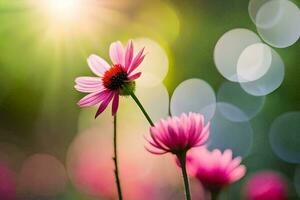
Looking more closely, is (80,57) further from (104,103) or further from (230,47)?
(104,103)

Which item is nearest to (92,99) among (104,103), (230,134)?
(104,103)

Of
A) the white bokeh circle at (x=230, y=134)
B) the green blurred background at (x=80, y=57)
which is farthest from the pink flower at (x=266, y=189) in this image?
the white bokeh circle at (x=230, y=134)

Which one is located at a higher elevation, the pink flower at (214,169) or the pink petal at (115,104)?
the pink petal at (115,104)

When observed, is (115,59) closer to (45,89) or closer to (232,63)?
(45,89)

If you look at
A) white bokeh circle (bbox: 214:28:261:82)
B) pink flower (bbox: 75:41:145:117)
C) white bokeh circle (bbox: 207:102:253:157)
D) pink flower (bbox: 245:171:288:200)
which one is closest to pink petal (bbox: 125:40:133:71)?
pink flower (bbox: 75:41:145:117)

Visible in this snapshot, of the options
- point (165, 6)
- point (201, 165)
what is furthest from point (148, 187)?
point (165, 6)

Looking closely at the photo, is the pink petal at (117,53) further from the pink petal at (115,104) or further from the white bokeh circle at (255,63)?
the white bokeh circle at (255,63)
